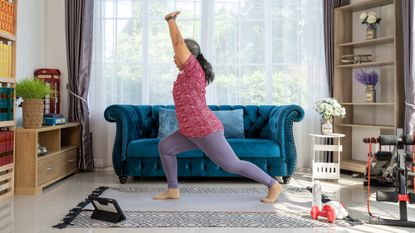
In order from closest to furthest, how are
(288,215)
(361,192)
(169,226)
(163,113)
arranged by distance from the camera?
(169,226) < (288,215) < (361,192) < (163,113)

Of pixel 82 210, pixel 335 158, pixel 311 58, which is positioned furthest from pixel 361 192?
pixel 82 210

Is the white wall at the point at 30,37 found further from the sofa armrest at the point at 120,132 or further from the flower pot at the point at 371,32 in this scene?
the flower pot at the point at 371,32

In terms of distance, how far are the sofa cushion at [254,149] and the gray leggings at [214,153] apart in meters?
0.91

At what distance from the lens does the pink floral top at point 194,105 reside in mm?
3107

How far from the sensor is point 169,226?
260 cm

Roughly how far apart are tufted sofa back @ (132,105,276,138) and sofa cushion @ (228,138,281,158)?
484mm

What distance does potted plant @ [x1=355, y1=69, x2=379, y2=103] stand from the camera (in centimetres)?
473

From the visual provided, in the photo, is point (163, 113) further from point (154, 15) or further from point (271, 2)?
point (271, 2)

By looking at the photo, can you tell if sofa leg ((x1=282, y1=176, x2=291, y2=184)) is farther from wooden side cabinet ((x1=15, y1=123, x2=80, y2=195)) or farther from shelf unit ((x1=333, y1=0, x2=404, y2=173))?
wooden side cabinet ((x1=15, y1=123, x2=80, y2=195))

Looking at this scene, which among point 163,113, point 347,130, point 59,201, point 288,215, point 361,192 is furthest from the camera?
point 347,130

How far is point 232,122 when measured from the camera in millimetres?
4664

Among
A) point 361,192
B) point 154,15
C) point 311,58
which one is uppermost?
point 154,15

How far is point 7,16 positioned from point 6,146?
1.13 meters

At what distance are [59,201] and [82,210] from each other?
1.63ft
